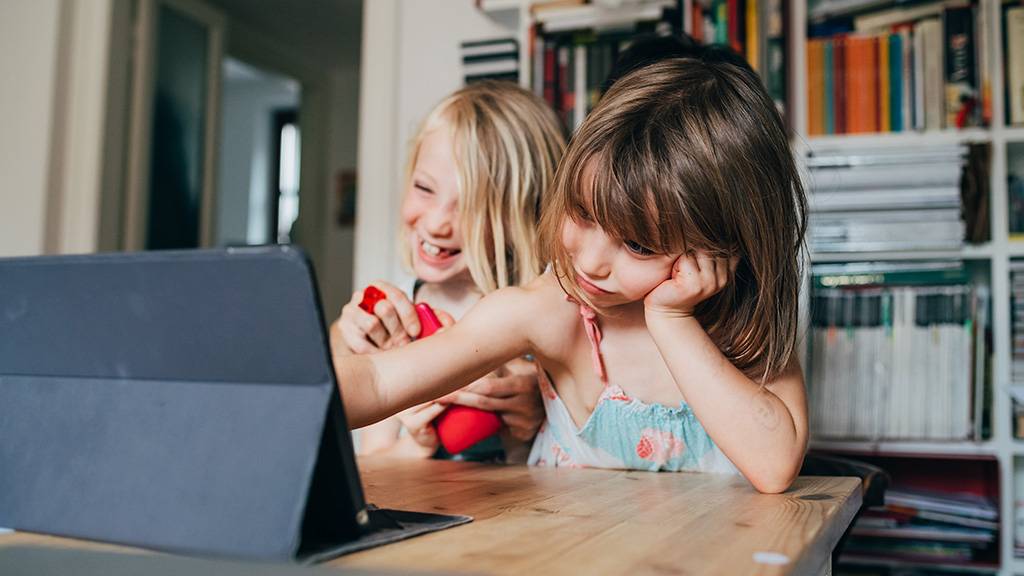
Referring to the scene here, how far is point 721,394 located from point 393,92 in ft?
7.19

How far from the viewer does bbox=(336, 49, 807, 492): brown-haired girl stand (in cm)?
83

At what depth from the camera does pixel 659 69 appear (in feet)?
3.19

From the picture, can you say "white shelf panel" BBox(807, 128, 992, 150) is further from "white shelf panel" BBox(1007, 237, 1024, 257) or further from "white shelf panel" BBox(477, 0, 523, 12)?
"white shelf panel" BBox(477, 0, 523, 12)

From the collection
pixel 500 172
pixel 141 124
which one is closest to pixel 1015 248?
pixel 500 172

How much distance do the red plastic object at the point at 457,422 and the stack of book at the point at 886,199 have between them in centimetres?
130

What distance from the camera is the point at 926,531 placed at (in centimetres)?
210

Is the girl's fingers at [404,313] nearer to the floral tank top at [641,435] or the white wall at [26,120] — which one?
the floral tank top at [641,435]

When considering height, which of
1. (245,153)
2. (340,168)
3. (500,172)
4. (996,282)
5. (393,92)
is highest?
(245,153)

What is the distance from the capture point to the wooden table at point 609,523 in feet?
1.55

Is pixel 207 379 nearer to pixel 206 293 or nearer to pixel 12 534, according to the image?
pixel 206 293

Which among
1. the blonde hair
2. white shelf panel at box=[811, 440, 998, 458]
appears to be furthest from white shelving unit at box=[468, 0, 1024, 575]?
the blonde hair

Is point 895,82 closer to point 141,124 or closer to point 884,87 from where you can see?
point 884,87

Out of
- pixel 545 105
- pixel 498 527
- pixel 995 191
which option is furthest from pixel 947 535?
pixel 498 527

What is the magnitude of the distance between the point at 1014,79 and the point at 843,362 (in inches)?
32.3
